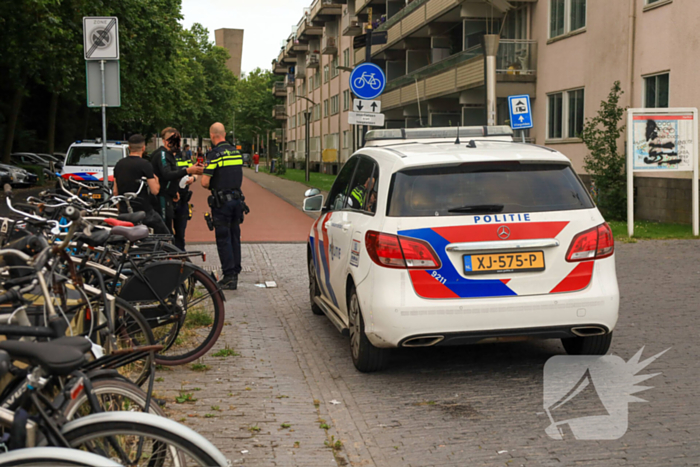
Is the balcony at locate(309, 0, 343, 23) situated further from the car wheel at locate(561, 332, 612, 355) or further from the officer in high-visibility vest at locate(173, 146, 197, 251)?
the car wheel at locate(561, 332, 612, 355)

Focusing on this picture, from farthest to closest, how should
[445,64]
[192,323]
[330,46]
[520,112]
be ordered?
[330,46] < [445,64] < [520,112] < [192,323]

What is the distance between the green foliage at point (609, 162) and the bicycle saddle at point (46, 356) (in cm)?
1872

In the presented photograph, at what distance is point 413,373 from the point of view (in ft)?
20.2

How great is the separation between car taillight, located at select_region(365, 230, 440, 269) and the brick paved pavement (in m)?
0.89

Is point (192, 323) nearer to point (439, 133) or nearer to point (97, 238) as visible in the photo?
point (97, 238)

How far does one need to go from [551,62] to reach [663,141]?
Answer: 10.8 m

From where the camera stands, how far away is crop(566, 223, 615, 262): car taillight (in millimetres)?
5684

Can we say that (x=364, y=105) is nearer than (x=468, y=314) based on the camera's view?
No

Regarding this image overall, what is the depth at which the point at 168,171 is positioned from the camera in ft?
33.5

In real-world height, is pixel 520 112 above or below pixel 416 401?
above

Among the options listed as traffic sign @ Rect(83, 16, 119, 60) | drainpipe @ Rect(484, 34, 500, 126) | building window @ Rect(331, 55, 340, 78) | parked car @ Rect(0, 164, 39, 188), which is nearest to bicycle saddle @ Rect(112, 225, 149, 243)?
traffic sign @ Rect(83, 16, 119, 60)

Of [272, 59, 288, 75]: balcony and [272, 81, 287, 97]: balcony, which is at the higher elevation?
[272, 59, 288, 75]: balcony

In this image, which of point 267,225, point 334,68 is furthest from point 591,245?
point 334,68

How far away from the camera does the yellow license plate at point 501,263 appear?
5543 mm
